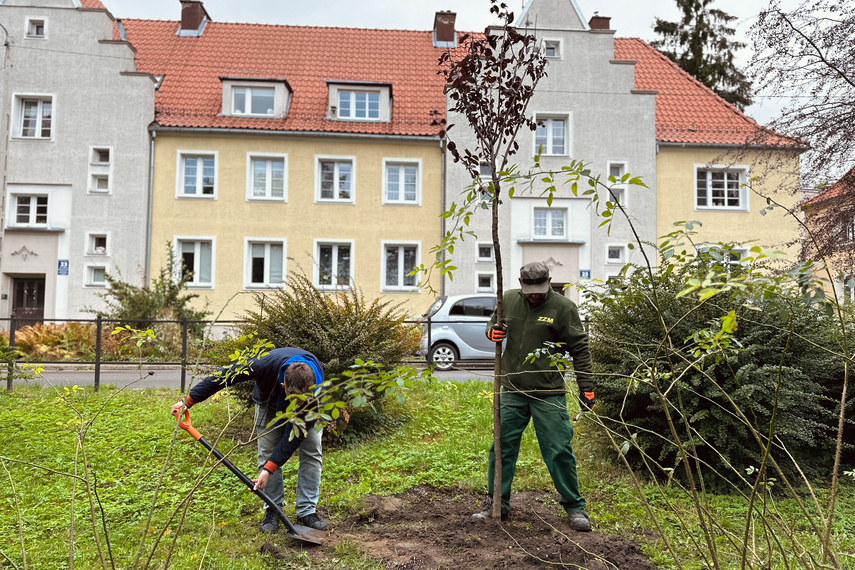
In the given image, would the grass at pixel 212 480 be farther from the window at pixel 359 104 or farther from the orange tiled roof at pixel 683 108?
the orange tiled roof at pixel 683 108

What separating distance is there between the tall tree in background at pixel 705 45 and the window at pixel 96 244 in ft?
85.9

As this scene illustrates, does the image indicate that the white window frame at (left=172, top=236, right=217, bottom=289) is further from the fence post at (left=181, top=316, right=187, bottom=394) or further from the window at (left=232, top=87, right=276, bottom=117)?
the fence post at (left=181, top=316, right=187, bottom=394)

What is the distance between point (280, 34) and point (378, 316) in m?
22.8

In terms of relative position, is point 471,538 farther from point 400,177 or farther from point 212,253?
point 400,177

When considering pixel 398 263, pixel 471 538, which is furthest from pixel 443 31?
pixel 471 538

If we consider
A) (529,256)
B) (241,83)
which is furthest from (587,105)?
(241,83)

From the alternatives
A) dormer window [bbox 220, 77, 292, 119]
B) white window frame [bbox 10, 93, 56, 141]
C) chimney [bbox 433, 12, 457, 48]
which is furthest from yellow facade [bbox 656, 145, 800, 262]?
white window frame [bbox 10, 93, 56, 141]

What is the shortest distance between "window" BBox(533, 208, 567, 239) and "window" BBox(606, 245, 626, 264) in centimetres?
167

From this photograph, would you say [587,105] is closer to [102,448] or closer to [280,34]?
[280,34]

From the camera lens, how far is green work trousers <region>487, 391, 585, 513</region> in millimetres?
5090

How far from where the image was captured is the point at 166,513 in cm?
555

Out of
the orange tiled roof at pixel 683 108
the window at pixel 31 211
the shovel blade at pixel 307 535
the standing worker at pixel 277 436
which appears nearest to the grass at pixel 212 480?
the shovel blade at pixel 307 535

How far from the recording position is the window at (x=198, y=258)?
22.2 metres

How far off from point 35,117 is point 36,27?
10.5 feet
